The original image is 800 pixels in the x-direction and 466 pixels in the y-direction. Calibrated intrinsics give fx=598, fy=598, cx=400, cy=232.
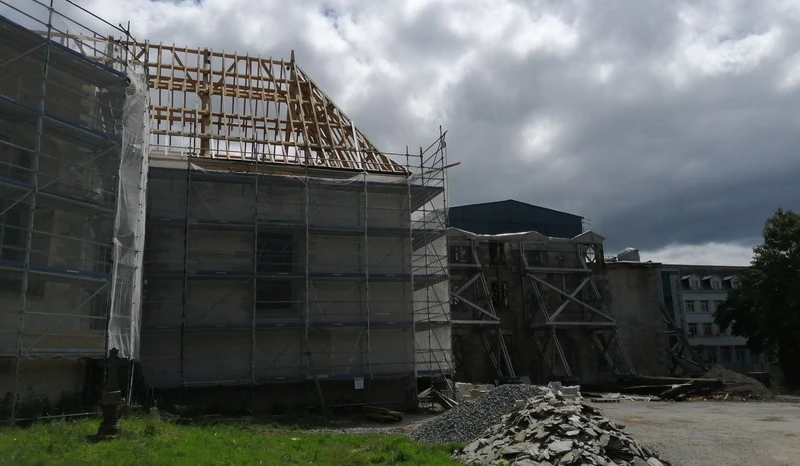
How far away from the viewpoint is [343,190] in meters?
21.4

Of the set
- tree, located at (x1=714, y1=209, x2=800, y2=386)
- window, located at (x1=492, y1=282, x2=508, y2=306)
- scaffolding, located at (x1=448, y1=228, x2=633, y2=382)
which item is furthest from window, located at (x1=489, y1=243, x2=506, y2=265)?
tree, located at (x1=714, y1=209, x2=800, y2=386)

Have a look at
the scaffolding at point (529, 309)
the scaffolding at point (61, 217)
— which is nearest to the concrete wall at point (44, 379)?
the scaffolding at point (61, 217)

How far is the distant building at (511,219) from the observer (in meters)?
44.5

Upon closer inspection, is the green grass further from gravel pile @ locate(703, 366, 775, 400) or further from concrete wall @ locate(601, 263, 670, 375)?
concrete wall @ locate(601, 263, 670, 375)

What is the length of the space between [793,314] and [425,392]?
20315 millimetres

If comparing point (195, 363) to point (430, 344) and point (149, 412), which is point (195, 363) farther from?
point (430, 344)

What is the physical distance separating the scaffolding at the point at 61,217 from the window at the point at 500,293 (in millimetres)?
20069

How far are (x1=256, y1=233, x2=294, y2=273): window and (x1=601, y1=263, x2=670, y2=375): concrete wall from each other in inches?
A: 823

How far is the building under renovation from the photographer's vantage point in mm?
13844

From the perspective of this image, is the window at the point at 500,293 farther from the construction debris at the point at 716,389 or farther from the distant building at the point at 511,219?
the distant building at the point at 511,219

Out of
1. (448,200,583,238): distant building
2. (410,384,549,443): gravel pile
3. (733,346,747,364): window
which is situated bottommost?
(733,346,747,364): window

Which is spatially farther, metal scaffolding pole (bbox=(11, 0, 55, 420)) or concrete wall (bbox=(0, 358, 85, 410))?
concrete wall (bbox=(0, 358, 85, 410))

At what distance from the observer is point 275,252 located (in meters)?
20.4

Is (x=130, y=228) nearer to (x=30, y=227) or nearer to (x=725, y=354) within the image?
(x=30, y=227)
